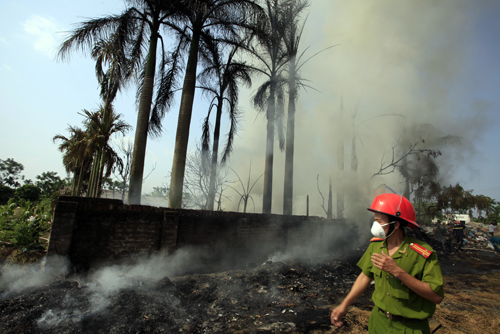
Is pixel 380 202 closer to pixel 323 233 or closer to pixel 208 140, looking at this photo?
pixel 323 233

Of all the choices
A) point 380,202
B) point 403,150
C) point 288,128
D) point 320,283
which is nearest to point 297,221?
point 320,283

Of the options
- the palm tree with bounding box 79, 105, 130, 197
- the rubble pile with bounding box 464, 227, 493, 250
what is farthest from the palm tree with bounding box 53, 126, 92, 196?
the rubble pile with bounding box 464, 227, 493, 250

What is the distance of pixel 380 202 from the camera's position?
218cm

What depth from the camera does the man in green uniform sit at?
1849 millimetres

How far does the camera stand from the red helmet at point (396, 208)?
2.07 m

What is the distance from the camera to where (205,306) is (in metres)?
4.36

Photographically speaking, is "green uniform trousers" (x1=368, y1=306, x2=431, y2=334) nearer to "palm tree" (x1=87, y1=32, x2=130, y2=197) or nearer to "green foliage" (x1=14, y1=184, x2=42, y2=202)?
"palm tree" (x1=87, y1=32, x2=130, y2=197)

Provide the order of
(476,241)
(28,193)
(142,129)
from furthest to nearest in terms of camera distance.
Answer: (28,193) → (476,241) → (142,129)

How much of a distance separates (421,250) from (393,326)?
0.60 m

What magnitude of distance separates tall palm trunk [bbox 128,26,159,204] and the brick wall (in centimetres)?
296

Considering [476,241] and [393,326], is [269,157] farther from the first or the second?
[476,241]

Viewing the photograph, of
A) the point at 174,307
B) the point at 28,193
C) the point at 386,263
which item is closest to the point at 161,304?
the point at 174,307

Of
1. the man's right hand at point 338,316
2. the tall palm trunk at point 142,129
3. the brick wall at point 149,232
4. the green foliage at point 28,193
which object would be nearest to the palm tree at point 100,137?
the tall palm trunk at point 142,129

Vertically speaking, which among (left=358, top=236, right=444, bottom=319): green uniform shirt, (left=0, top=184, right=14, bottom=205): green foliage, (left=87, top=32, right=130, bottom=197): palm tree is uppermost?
(left=87, top=32, right=130, bottom=197): palm tree
